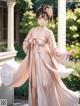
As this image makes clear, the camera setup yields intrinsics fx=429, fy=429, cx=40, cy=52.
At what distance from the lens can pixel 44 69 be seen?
588 centimetres

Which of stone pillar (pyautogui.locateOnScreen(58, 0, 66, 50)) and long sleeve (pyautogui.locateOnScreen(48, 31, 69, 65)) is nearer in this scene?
long sleeve (pyautogui.locateOnScreen(48, 31, 69, 65))

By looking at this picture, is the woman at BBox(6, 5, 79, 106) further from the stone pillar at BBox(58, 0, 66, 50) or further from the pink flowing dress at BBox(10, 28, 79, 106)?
the stone pillar at BBox(58, 0, 66, 50)

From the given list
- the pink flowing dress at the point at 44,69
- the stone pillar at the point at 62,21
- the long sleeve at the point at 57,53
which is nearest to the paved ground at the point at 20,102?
the pink flowing dress at the point at 44,69

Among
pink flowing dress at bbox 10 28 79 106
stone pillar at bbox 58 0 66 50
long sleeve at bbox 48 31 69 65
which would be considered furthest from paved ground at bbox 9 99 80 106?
stone pillar at bbox 58 0 66 50

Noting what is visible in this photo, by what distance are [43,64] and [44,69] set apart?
2.8 inches

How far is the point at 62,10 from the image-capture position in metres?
12.0

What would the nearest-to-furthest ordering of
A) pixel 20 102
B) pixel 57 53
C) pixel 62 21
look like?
pixel 57 53 → pixel 20 102 → pixel 62 21

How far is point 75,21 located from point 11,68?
12515mm

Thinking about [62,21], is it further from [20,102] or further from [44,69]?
[44,69]

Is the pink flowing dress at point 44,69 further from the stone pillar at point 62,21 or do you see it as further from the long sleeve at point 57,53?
the stone pillar at point 62,21

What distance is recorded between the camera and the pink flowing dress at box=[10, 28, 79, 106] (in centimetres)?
587

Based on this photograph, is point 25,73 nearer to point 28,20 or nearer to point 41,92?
point 41,92

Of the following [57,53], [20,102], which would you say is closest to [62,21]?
[20,102]

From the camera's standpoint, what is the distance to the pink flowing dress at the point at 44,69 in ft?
19.2
